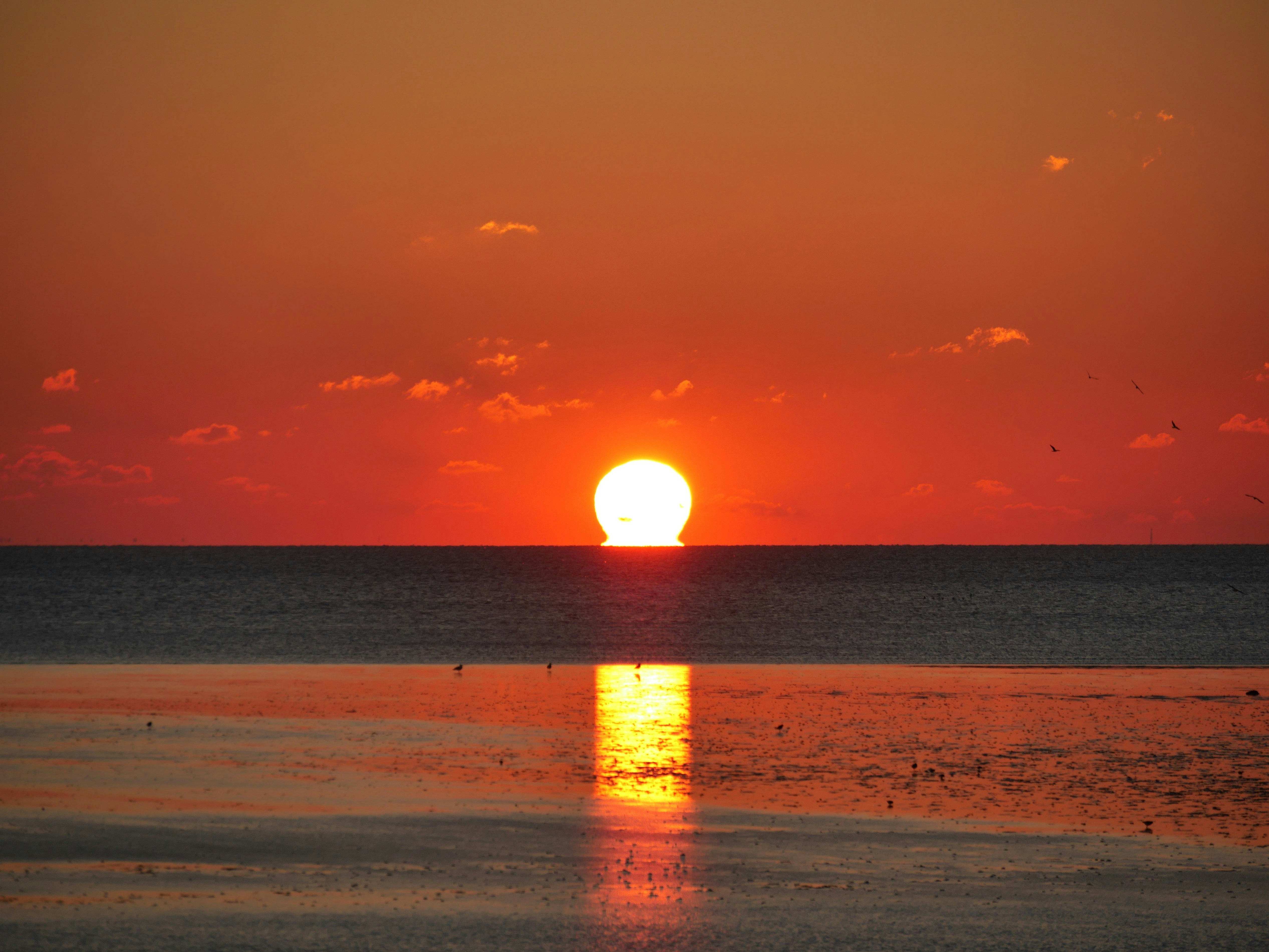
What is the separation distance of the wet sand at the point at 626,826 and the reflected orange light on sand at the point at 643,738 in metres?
0.13

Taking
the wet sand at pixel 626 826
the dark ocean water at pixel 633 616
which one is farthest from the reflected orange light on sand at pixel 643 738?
the dark ocean water at pixel 633 616

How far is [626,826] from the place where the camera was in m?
18.0

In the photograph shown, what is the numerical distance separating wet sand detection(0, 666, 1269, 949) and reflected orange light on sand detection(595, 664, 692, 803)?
13 centimetres

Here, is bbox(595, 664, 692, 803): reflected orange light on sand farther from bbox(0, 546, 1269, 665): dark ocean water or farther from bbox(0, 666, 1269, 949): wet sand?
bbox(0, 546, 1269, 665): dark ocean water

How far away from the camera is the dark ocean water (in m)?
59.1

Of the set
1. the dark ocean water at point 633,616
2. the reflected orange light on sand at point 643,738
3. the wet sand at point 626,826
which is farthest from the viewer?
the dark ocean water at point 633,616

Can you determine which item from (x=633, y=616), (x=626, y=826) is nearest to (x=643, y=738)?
(x=626, y=826)

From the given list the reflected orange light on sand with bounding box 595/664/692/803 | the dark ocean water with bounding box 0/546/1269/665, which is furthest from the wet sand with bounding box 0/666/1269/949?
the dark ocean water with bounding box 0/546/1269/665

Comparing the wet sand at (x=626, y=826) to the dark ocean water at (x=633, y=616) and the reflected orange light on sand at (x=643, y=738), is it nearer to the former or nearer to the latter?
the reflected orange light on sand at (x=643, y=738)

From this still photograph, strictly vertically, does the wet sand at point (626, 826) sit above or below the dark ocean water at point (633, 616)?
below

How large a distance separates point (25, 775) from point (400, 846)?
28.2 ft

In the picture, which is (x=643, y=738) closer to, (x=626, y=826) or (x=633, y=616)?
(x=626, y=826)

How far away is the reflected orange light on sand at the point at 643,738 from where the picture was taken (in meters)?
21.1

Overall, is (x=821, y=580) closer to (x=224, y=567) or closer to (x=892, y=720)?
(x=224, y=567)
